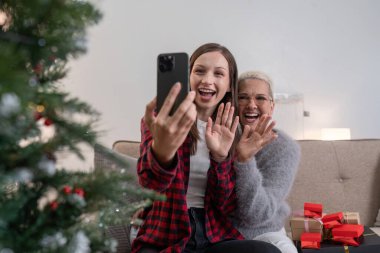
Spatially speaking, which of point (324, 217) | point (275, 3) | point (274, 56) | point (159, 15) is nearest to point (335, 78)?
point (274, 56)

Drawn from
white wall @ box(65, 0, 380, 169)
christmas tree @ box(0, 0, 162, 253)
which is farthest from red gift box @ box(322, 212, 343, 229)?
white wall @ box(65, 0, 380, 169)

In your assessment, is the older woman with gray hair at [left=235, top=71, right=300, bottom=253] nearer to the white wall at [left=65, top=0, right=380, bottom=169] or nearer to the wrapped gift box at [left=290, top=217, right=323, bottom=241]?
the wrapped gift box at [left=290, top=217, right=323, bottom=241]

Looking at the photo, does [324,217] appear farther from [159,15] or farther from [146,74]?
[159,15]

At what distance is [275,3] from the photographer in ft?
10.1

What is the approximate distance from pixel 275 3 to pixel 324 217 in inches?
81.0

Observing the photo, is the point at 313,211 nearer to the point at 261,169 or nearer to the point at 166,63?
the point at 261,169

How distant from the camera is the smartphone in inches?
28.1

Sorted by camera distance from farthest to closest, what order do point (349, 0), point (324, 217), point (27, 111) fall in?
point (349, 0), point (324, 217), point (27, 111)

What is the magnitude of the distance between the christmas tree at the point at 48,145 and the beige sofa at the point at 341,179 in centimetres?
154

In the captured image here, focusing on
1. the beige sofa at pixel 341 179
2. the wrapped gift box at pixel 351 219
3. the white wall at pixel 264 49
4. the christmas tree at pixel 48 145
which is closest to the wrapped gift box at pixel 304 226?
the wrapped gift box at pixel 351 219

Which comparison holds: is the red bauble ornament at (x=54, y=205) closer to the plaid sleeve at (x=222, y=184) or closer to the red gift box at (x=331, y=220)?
the plaid sleeve at (x=222, y=184)

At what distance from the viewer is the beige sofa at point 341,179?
5.95ft

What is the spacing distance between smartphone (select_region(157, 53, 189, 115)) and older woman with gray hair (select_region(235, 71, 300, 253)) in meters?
0.42

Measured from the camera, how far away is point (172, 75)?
724mm
